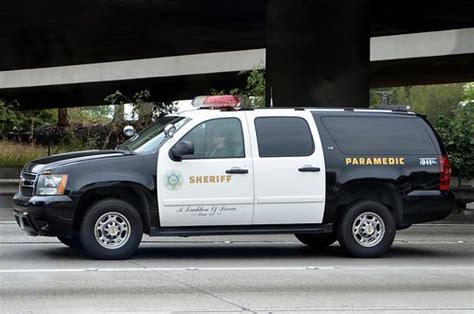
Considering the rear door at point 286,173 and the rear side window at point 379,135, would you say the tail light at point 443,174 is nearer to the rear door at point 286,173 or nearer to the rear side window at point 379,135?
the rear side window at point 379,135

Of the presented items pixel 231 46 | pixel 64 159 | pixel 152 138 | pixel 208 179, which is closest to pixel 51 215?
pixel 64 159

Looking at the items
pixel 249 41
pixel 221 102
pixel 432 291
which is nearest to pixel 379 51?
pixel 249 41

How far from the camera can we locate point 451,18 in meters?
24.9

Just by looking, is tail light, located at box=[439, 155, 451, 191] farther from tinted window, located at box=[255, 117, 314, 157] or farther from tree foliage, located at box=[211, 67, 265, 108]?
tree foliage, located at box=[211, 67, 265, 108]

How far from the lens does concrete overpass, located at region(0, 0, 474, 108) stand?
1912 cm

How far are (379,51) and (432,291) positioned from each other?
24974 millimetres

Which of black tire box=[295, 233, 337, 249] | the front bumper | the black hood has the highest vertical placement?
the black hood

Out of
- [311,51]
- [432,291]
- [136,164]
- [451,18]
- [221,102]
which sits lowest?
[432,291]

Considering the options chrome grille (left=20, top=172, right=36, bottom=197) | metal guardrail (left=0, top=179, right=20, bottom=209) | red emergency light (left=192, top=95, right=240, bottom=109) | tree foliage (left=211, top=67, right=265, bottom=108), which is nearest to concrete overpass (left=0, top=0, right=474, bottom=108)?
tree foliage (left=211, top=67, right=265, bottom=108)

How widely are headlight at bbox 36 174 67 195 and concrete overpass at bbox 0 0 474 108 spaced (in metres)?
10.3

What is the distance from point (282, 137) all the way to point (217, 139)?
90 cm

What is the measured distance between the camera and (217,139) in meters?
10.5

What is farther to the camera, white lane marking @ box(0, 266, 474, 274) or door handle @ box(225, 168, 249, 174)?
door handle @ box(225, 168, 249, 174)

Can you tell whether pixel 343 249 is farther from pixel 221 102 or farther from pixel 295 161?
pixel 221 102
